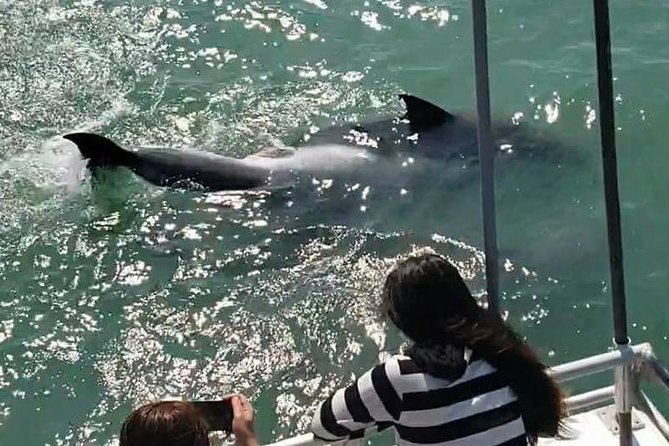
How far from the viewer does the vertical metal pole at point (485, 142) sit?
314 centimetres

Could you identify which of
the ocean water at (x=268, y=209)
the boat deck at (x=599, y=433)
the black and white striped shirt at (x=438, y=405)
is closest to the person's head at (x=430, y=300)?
the black and white striped shirt at (x=438, y=405)

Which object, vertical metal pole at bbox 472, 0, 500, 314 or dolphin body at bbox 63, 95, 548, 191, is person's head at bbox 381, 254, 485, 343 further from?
dolphin body at bbox 63, 95, 548, 191

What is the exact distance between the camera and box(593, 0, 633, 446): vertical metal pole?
322 cm

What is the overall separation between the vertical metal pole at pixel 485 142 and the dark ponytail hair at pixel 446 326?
0.12m

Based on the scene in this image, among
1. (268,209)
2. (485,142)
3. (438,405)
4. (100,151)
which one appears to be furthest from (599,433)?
(100,151)

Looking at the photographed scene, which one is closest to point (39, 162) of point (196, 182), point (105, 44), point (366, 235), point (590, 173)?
point (196, 182)

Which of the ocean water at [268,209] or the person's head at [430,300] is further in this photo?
the ocean water at [268,209]

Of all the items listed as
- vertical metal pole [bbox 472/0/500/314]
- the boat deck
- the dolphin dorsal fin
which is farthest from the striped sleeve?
the dolphin dorsal fin

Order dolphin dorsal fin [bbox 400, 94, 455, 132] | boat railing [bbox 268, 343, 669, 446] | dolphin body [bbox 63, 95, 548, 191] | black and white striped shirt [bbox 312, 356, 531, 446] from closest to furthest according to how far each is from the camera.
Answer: black and white striped shirt [bbox 312, 356, 531, 446] → boat railing [bbox 268, 343, 669, 446] → dolphin body [bbox 63, 95, 548, 191] → dolphin dorsal fin [bbox 400, 94, 455, 132]

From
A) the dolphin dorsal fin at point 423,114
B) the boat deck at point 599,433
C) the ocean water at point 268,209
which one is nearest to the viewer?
the boat deck at point 599,433

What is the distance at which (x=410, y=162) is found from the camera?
29.2 feet

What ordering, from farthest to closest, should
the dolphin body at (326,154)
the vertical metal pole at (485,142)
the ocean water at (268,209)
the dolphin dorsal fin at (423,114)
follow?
1. the dolphin dorsal fin at (423,114)
2. the dolphin body at (326,154)
3. the ocean water at (268,209)
4. the vertical metal pole at (485,142)

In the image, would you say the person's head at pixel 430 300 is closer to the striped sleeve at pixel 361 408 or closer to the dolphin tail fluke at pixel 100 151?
the striped sleeve at pixel 361 408

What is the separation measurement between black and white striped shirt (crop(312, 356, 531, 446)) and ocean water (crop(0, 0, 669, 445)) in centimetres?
284
